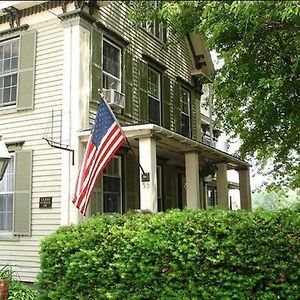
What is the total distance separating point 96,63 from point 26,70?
1690 mm

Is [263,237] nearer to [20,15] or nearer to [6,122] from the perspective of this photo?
[6,122]

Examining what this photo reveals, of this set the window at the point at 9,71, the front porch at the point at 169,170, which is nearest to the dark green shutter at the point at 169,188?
the front porch at the point at 169,170

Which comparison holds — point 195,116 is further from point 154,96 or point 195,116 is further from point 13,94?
point 13,94

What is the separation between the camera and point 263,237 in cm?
532

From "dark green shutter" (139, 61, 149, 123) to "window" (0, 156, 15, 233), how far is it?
3649mm

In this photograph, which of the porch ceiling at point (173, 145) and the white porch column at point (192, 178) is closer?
the porch ceiling at point (173, 145)

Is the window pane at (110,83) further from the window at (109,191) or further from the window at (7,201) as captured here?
the window at (7,201)

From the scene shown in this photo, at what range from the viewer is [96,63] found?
9.71m

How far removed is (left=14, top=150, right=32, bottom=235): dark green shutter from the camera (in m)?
9.37

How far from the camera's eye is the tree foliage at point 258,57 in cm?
521

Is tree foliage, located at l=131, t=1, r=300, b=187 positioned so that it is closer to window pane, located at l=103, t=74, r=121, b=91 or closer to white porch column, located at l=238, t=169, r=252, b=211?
window pane, located at l=103, t=74, r=121, b=91

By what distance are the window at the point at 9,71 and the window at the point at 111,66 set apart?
214 cm

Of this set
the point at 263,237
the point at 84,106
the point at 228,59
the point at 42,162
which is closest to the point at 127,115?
the point at 84,106

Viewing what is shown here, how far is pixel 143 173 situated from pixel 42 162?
244 cm
